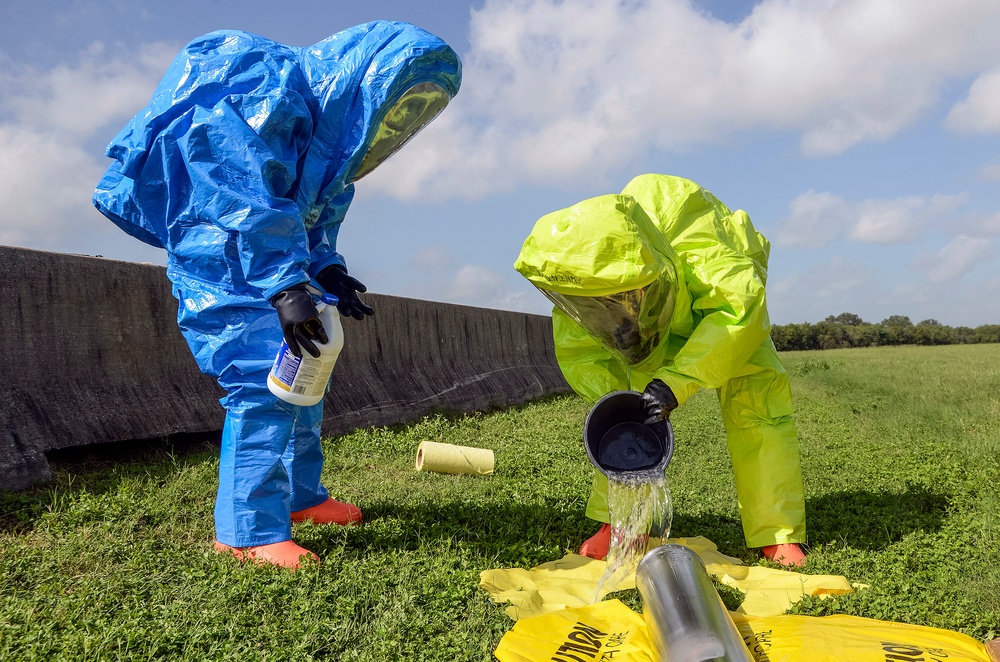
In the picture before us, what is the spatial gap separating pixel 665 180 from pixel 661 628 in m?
2.64

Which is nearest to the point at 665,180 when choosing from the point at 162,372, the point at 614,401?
the point at 614,401

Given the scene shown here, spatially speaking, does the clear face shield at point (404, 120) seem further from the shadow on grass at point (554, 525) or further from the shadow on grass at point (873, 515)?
the shadow on grass at point (873, 515)

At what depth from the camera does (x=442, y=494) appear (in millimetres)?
5281

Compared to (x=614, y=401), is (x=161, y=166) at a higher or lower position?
higher

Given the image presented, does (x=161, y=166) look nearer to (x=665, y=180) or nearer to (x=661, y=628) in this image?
(x=665, y=180)

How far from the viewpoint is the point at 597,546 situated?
448 centimetres

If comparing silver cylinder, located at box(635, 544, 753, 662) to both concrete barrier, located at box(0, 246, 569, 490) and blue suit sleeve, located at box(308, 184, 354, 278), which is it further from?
concrete barrier, located at box(0, 246, 569, 490)

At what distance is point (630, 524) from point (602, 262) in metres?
1.54

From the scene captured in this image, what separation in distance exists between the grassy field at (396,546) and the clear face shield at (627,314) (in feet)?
4.13

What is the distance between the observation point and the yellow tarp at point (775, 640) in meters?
2.96

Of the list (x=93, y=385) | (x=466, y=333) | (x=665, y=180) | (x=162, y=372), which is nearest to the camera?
(x=665, y=180)

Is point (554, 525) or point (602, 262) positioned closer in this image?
point (602, 262)

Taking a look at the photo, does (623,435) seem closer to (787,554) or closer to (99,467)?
(787,554)

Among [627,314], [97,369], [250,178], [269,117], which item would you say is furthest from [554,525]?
[97,369]
